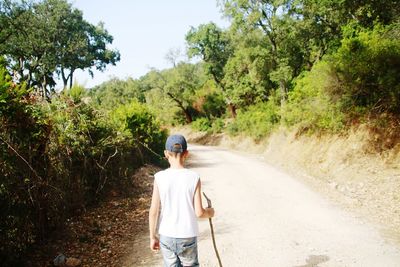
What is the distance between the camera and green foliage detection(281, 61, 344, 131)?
13.8 m

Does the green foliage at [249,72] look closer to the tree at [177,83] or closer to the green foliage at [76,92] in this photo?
the tree at [177,83]

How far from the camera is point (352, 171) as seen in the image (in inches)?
480

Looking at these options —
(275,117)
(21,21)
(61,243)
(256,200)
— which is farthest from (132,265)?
(21,21)

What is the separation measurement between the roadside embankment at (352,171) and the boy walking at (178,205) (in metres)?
5.23

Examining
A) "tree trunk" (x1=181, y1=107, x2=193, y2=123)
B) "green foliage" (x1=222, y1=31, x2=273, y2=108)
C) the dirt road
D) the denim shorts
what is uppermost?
"green foliage" (x1=222, y1=31, x2=273, y2=108)

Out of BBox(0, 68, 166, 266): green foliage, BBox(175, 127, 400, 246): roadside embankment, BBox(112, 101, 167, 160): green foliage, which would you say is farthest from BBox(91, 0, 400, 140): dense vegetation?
BBox(0, 68, 166, 266): green foliage

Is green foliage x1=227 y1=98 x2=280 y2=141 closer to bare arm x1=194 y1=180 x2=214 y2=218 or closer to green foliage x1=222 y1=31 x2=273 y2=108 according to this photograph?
green foliage x1=222 y1=31 x2=273 y2=108

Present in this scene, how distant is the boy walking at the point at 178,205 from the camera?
3486 mm

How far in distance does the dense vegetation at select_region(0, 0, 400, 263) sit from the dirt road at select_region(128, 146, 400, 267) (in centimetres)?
248

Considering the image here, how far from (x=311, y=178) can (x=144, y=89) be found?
35.3 m

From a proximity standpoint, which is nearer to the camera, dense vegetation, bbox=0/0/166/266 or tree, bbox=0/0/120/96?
dense vegetation, bbox=0/0/166/266

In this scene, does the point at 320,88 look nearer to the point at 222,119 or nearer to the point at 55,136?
the point at 55,136

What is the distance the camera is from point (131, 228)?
8141 millimetres

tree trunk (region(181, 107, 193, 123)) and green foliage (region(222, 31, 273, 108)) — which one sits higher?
green foliage (region(222, 31, 273, 108))
